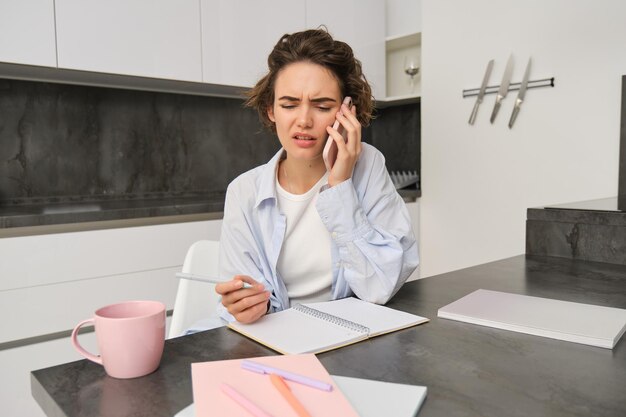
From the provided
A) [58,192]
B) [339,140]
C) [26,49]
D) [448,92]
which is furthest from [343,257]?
[448,92]

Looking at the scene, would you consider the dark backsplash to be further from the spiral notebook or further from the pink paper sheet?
the pink paper sheet

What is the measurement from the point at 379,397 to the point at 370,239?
544mm

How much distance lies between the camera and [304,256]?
1223 mm

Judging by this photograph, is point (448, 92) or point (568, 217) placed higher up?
point (448, 92)

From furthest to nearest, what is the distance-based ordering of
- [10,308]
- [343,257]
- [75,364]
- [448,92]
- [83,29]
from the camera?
1. [448,92]
2. [83,29]
3. [10,308]
4. [343,257]
5. [75,364]

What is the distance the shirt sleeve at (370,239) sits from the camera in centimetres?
99

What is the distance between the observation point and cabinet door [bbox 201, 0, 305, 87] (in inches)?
92.4

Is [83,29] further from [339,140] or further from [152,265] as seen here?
[339,140]

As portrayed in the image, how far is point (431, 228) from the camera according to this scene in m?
2.90

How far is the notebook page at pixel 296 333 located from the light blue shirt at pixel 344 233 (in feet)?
0.64

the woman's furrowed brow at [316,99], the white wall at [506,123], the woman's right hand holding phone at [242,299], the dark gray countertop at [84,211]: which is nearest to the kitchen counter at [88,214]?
the dark gray countertop at [84,211]

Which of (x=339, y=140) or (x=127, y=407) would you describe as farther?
(x=339, y=140)

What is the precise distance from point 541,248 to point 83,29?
1.83 m

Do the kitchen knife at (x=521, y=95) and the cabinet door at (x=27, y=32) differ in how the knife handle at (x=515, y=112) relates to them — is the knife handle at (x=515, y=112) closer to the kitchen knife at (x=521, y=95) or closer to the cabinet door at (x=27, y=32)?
the kitchen knife at (x=521, y=95)
